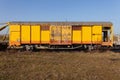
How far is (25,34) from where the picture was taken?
106 feet

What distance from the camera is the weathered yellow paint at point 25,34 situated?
32.2 metres

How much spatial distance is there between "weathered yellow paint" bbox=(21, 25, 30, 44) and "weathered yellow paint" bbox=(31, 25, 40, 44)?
45 centimetres

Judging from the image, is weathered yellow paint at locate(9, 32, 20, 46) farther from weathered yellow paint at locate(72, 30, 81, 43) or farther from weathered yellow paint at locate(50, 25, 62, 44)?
weathered yellow paint at locate(72, 30, 81, 43)

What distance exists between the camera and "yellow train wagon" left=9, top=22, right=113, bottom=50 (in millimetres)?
32219

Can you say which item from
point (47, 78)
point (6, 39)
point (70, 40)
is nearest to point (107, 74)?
point (47, 78)

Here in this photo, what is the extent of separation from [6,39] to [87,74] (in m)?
24.9

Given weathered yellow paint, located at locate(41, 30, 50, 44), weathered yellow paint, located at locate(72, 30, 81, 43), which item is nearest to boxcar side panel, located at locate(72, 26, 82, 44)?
weathered yellow paint, located at locate(72, 30, 81, 43)

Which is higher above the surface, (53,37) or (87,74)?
(53,37)

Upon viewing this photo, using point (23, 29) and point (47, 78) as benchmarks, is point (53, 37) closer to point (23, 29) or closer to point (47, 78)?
point (23, 29)

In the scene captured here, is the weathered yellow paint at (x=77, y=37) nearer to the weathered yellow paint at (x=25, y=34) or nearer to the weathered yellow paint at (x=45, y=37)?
the weathered yellow paint at (x=45, y=37)

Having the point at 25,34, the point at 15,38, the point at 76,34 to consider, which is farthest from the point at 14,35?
the point at 76,34

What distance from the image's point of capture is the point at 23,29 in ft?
106

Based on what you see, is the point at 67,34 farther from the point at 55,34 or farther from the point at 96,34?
the point at 96,34

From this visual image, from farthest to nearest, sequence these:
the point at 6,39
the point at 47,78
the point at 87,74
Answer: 1. the point at 6,39
2. the point at 87,74
3. the point at 47,78
